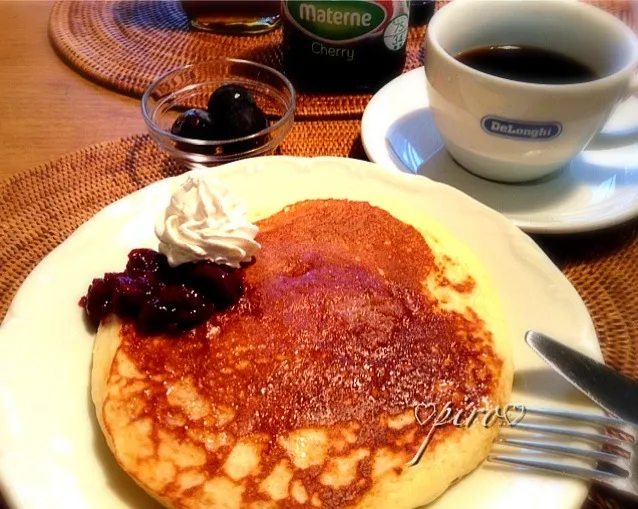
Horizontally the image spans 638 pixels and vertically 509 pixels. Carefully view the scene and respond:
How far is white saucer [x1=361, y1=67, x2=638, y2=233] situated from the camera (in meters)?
1.54

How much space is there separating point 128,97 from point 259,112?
22.8 inches

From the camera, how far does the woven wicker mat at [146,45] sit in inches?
83.3

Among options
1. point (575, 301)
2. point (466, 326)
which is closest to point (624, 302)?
point (575, 301)

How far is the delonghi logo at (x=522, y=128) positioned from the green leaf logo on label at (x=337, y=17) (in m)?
0.61

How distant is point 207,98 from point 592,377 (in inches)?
60.0

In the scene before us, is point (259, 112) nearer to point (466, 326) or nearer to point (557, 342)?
point (466, 326)

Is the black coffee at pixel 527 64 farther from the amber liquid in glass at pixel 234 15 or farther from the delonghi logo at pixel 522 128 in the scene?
the amber liquid in glass at pixel 234 15

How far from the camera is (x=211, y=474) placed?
38.9 inches

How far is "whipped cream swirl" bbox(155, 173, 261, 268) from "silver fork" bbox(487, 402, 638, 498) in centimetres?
62

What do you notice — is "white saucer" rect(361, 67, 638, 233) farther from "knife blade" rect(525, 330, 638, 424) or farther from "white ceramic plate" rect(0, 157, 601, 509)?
"knife blade" rect(525, 330, 638, 424)

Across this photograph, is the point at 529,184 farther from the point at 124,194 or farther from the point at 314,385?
the point at 124,194

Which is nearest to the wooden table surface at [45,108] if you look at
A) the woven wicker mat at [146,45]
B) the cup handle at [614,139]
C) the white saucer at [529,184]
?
the woven wicker mat at [146,45]

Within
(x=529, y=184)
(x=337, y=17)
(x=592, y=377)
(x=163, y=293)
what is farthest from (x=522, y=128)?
(x=163, y=293)

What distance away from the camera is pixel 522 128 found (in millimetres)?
1491
